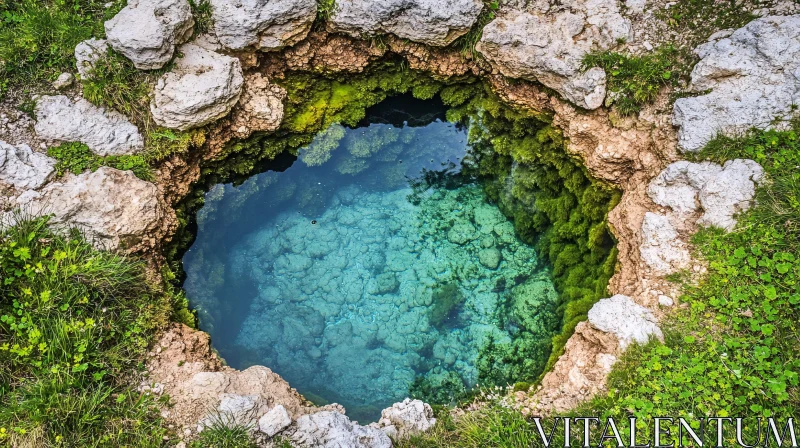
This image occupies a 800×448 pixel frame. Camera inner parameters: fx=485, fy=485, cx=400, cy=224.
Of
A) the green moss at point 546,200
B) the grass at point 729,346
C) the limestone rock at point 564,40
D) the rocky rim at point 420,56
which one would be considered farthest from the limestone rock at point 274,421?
the limestone rock at point 564,40

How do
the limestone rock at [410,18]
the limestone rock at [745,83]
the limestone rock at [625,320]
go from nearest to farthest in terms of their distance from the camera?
1. the limestone rock at [625,320]
2. the limestone rock at [745,83]
3. the limestone rock at [410,18]

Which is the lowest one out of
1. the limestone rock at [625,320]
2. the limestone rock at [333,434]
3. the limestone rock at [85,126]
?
the limestone rock at [333,434]

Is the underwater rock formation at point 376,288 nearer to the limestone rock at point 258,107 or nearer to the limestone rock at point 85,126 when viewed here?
the limestone rock at point 258,107

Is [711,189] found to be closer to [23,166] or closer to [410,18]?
[410,18]

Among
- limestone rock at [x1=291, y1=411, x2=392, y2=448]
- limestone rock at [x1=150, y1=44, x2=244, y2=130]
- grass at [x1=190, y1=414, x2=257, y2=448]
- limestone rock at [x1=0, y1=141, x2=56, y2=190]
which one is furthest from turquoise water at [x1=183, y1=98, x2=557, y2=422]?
limestone rock at [x1=0, y1=141, x2=56, y2=190]

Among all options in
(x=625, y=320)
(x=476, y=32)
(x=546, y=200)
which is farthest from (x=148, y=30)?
(x=625, y=320)

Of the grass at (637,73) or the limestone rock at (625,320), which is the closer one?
the limestone rock at (625,320)
